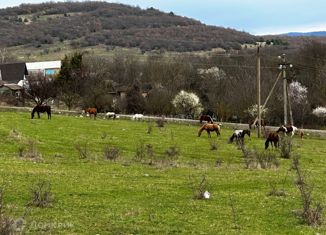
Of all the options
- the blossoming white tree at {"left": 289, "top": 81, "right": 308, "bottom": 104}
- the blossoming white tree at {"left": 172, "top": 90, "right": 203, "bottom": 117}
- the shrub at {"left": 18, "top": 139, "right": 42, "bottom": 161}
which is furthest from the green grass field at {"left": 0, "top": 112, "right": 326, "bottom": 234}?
the blossoming white tree at {"left": 289, "top": 81, "right": 308, "bottom": 104}

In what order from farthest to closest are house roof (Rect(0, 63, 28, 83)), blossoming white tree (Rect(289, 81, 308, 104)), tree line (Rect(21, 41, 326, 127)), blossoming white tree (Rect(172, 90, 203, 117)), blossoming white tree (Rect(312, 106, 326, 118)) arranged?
house roof (Rect(0, 63, 28, 83)), blossoming white tree (Rect(172, 90, 203, 117)), blossoming white tree (Rect(289, 81, 308, 104)), tree line (Rect(21, 41, 326, 127)), blossoming white tree (Rect(312, 106, 326, 118))

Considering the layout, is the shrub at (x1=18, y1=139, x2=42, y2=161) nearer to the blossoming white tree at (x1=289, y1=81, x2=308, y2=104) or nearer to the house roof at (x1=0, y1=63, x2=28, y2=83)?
the blossoming white tree at (x1=289, y1=81, x2=308, y2=104)

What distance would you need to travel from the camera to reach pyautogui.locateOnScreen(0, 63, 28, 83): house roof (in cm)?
11590

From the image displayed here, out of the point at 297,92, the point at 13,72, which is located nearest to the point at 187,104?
the point at 297,92

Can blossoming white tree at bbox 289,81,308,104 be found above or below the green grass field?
below

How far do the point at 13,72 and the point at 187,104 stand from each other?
56.6 metres

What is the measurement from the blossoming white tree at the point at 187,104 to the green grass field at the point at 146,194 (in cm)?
4667

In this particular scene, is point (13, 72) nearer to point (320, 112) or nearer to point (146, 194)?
point (320, 112)

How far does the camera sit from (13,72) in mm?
117438

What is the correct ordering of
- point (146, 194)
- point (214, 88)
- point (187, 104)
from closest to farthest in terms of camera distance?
point (146, 194) → point (187, 104) → point (214, 88)

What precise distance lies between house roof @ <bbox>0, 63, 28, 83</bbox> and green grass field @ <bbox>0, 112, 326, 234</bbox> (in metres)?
91.5

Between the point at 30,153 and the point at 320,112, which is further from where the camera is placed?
the point at 320,112

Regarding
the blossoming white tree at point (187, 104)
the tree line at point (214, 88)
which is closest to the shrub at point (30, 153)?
the tree line at point (214, 88)

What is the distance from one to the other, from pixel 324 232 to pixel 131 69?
101117 mm
